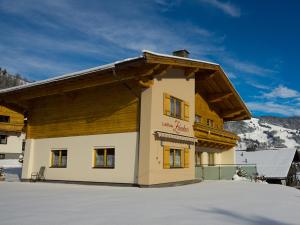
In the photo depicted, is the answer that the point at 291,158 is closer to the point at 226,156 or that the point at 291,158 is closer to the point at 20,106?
the point at 226,156

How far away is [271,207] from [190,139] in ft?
31.8

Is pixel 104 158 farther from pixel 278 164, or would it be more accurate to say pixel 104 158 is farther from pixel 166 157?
pixel 278 164

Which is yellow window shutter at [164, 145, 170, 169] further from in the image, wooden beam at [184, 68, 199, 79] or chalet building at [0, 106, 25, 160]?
chalet building at [0, 106, 25, 160]

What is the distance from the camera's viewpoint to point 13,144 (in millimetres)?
42219

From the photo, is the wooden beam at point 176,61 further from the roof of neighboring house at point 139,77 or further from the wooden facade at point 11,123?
the wooden facade at point 11,123

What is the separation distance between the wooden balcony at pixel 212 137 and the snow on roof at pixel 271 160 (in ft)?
59.1

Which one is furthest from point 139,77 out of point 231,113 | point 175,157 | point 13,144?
point 13,144

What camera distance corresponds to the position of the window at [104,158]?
18047 mm

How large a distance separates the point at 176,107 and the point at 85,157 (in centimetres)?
579

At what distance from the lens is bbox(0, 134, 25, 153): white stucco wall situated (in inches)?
1626

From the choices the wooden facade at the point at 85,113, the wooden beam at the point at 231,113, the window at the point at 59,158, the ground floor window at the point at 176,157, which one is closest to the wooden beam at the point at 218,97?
the wooden beam at the point at 231,113

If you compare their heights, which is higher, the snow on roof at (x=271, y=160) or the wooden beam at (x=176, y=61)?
the wooden beam at (x=176, y=61)

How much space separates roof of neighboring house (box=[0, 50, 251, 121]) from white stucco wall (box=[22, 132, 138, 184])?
114 inches

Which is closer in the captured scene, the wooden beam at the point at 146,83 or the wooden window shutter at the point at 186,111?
the wooden beam at the point at 146,83
